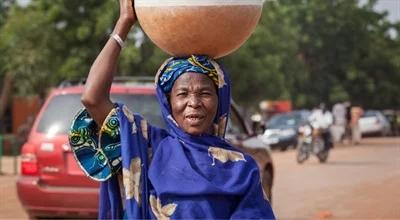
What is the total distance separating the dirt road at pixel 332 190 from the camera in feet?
34.1

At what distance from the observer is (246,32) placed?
3.10 m

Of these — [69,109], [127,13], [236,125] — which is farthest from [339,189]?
[127,13]

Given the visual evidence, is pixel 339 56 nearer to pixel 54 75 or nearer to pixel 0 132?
pixel 0 132

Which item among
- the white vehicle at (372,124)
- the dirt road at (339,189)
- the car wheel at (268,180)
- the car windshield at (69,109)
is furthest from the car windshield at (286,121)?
the car windshield at (69,109)

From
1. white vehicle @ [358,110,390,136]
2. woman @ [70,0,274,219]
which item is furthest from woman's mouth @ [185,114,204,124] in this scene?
white vehicle @ [358,110,390,136]

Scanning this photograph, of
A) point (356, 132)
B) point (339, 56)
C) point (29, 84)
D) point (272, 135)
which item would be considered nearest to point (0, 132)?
point (29, 84)

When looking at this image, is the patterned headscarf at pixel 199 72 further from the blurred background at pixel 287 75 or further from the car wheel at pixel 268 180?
the car wheel at pixel 268 180

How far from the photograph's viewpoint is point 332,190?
13.5 m

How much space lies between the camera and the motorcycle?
20.8m

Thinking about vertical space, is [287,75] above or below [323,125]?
below

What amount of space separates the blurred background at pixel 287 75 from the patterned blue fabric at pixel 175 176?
3.27m

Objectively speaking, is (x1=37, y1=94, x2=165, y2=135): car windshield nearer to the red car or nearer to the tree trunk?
the red car

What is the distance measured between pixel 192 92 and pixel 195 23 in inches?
9.2

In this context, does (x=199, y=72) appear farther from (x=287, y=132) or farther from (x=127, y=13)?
(x=287, y=132)
